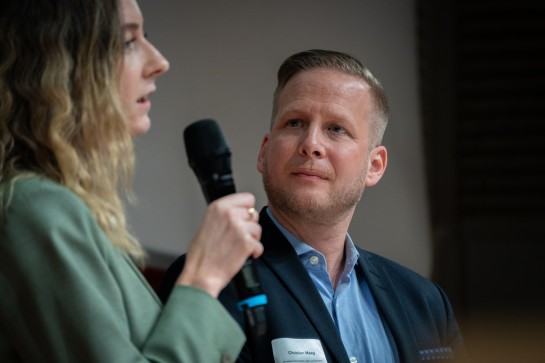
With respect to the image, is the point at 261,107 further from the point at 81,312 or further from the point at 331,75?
the point at 81,312

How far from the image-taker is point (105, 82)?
1351 mm

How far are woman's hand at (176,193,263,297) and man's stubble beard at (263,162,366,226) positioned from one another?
0.60 metres

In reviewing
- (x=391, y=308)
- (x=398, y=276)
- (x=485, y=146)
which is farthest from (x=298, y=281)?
(x=485, y=146)

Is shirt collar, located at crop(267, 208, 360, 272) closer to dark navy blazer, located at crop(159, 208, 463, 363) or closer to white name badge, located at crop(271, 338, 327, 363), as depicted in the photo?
dark navy blazer, located at crop(159, 208, 463, 363)

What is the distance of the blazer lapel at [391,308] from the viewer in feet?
6.28

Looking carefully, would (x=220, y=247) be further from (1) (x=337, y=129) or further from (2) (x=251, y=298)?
(1) (x=337, y=129)

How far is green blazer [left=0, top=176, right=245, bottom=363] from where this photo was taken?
1.19 m

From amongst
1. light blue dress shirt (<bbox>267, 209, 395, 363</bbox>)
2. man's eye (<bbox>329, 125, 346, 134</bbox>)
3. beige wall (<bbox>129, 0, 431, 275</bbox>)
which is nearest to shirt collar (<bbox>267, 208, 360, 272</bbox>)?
light blue dress shirt (<bbox>267, 209, 395, 363</bbox>)

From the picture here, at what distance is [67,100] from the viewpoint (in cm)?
131

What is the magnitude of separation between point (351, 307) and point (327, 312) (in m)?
0.12

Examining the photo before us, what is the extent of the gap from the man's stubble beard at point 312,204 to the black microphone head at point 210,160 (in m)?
0.54

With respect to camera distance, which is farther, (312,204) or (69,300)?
(312,204)

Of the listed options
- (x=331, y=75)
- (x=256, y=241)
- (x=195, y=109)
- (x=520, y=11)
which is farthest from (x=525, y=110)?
(x=256, y=241)

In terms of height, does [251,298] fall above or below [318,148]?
below
